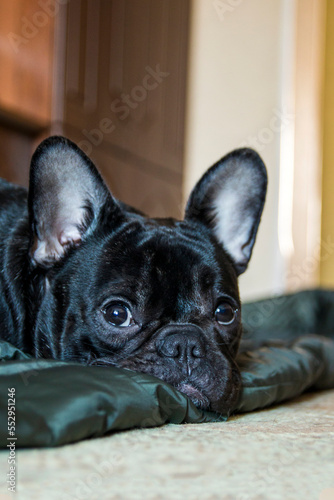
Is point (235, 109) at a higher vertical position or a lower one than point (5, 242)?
higher

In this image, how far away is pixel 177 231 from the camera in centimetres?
162

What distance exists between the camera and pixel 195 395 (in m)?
1.19

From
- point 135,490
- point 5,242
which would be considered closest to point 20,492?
point 135,490

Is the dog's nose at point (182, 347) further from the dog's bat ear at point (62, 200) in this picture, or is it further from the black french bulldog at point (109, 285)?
the dog's bat ear at point (62, 200)

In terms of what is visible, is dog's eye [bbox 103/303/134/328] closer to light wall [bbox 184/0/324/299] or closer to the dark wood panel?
the dark wood panel

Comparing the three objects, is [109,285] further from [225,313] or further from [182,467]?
[182,467]

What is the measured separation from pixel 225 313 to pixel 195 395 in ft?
1.20

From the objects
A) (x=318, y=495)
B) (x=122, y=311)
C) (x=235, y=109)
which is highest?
(x=235, y=109)

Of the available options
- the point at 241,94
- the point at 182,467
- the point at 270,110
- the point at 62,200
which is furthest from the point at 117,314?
the point at 270,110

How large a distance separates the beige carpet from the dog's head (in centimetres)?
23

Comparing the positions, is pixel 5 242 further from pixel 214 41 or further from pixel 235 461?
pixel 214 41

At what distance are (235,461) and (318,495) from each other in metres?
0.13

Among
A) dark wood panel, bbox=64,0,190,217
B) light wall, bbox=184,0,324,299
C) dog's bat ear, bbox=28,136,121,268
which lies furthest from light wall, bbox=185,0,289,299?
dog's bat ear, bbox=28,136,121,268

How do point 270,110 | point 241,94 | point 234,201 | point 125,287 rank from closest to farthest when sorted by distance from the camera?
point 125,287, point 234,201, point 241,94, point 270,110
